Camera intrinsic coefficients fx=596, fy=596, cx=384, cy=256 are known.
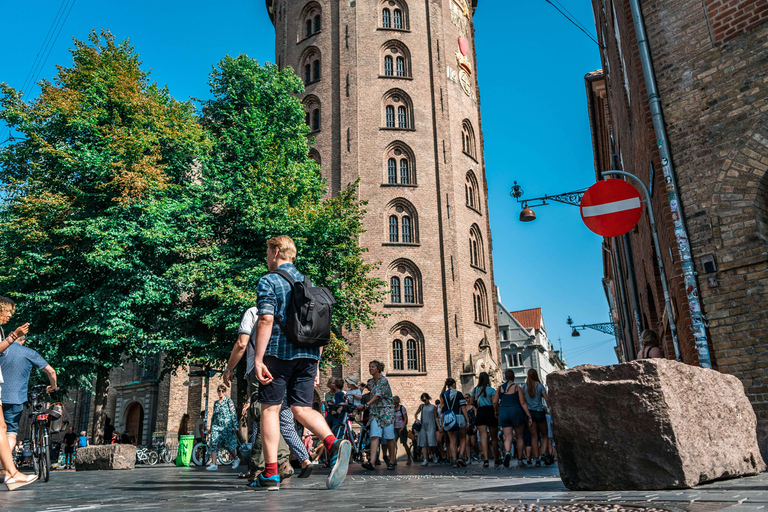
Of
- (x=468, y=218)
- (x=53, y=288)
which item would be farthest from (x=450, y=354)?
(x=53, y=288)

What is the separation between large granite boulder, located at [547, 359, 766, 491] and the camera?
3.65 metres

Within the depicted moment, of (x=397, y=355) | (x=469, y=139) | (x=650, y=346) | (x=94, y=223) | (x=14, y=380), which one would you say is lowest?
(x=14, y=380)

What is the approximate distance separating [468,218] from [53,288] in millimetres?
21685

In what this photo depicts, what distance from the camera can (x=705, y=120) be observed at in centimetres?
762

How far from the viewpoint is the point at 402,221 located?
30.9m

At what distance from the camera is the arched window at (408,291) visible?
2972 centimetres

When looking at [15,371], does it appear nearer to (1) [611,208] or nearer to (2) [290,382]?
(2) [290,382]

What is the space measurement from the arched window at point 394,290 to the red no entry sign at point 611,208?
72.7ft

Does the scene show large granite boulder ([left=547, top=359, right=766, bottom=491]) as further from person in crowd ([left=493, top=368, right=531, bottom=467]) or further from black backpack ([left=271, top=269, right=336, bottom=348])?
person in crowd ([left=493, top=368, right=531, bottom=467])

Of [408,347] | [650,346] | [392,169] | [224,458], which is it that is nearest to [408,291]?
[408,347]

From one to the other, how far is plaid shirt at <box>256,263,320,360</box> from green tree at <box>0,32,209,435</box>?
12.3 meters

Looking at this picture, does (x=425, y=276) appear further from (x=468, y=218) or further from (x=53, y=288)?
(x=53, y=288)

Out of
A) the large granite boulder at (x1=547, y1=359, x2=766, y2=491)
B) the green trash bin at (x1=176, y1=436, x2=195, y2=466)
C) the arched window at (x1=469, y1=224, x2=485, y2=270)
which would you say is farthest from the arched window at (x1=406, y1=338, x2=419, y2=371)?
the large granite boulder at (x1=547, y1=359, x2=766, y2=491)

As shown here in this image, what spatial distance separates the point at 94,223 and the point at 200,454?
21.6 ft
